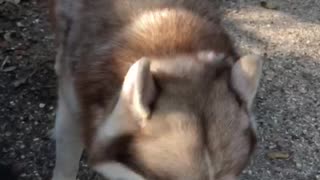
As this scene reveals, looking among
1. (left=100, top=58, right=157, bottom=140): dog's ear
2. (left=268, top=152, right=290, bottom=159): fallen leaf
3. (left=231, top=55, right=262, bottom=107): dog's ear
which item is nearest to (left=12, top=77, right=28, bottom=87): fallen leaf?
(left=268, top=152, right=290, bottom=159): fallen leaf

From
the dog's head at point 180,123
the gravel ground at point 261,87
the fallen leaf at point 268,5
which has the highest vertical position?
the dog's head at point 180,123

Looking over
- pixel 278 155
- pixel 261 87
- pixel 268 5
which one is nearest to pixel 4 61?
pixel 261 87

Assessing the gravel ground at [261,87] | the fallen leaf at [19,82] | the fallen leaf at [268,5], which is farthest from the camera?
the fallen leaf at [268,5]

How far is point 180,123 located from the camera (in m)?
2.34

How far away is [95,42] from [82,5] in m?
0.23

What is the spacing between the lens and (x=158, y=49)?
261cm

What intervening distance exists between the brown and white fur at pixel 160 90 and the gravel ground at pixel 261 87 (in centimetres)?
98

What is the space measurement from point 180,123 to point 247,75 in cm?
30

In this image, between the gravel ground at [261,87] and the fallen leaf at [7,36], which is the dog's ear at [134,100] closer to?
the gravel ground at [261,87]

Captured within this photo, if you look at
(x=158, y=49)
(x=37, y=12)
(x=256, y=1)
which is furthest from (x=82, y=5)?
(x=256, y=1)

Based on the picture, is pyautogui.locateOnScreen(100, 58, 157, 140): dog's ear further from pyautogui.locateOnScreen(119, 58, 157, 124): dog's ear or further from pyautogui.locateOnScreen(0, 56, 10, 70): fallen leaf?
pyautogui.locateOnScreen(0, 56, 10, 70): fallen leaf

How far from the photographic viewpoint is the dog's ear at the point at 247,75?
8.05 ft

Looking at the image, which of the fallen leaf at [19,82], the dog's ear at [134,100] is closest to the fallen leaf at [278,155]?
the fallen leaf at [19,82]

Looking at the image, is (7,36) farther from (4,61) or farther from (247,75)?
(247,75)
